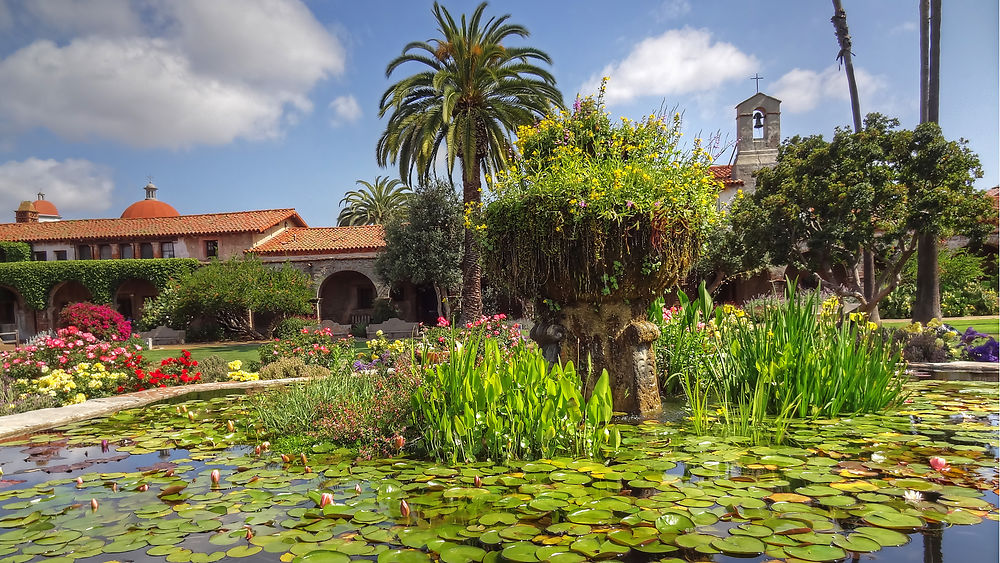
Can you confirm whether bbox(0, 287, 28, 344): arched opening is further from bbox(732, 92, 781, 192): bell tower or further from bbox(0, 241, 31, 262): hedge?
bbox(732, 92, 781, 192): bell tower

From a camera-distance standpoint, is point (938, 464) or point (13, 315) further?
point (13, 315)

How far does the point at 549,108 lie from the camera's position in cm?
1526

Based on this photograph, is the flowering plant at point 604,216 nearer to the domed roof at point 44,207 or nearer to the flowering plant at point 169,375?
the flowering plant at point 169,375

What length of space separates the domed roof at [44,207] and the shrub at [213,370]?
133 ft

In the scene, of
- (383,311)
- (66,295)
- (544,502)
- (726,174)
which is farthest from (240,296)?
(544,502)

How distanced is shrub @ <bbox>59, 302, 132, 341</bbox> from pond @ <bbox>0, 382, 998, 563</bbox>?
1106 centimetres

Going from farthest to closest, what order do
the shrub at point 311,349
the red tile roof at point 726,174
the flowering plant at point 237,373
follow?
1. the red tile roof at point 726,174
2. the shrub at point 311,349
3. the flowering plant at point 237,373

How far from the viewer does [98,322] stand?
552 inches

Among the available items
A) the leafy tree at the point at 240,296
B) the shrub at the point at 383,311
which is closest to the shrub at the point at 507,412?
the leafy tree at the point at 240,296

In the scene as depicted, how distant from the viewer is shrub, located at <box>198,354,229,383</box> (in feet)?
27.2

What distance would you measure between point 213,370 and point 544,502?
7037 mm

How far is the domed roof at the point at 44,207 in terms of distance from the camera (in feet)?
132

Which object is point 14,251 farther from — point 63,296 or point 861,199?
point 861,199

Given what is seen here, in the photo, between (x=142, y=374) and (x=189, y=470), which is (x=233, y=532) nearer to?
(x=189, y=470)
